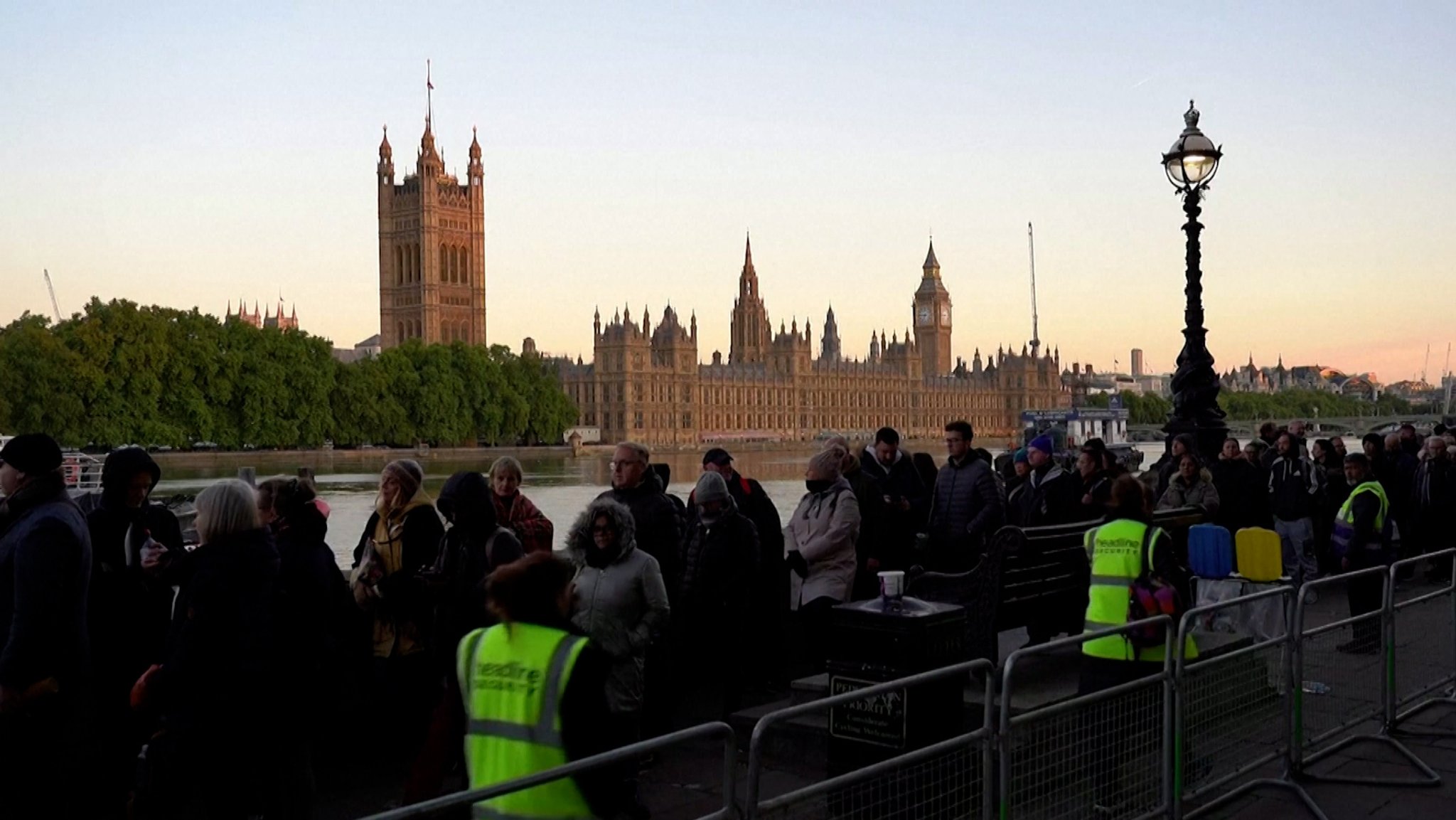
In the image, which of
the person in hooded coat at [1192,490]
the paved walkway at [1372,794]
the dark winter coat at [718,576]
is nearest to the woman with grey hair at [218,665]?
the dark winter coat at [718,576]

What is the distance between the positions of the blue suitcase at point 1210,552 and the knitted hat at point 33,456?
232 inches

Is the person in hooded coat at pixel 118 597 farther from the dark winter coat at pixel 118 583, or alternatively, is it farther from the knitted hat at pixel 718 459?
the knitted hat at pixel 718 459

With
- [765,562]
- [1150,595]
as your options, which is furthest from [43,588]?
[1150,595]

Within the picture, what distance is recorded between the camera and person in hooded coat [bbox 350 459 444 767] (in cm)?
539

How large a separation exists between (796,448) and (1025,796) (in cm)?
11395

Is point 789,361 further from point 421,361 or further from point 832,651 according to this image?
point 832,651

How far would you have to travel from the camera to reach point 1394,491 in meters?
12.3

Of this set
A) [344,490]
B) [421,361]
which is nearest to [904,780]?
[344,490]

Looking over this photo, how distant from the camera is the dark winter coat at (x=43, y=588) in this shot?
14.0 ft

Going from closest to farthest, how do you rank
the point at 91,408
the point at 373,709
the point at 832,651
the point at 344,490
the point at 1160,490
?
the point at 832,651 < the point at 373,709 < the point at 1160,490 < the point at 344,490 < the point at 91,408

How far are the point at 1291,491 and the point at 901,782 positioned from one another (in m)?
8.33

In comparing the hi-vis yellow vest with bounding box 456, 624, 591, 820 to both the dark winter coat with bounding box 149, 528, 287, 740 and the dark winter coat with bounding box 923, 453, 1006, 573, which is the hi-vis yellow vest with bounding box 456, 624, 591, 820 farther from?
the dark winter coat with bounding box 923, 453, 1006, 573

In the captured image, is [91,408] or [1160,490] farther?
[91,408]

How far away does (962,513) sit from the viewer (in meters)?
8.40
